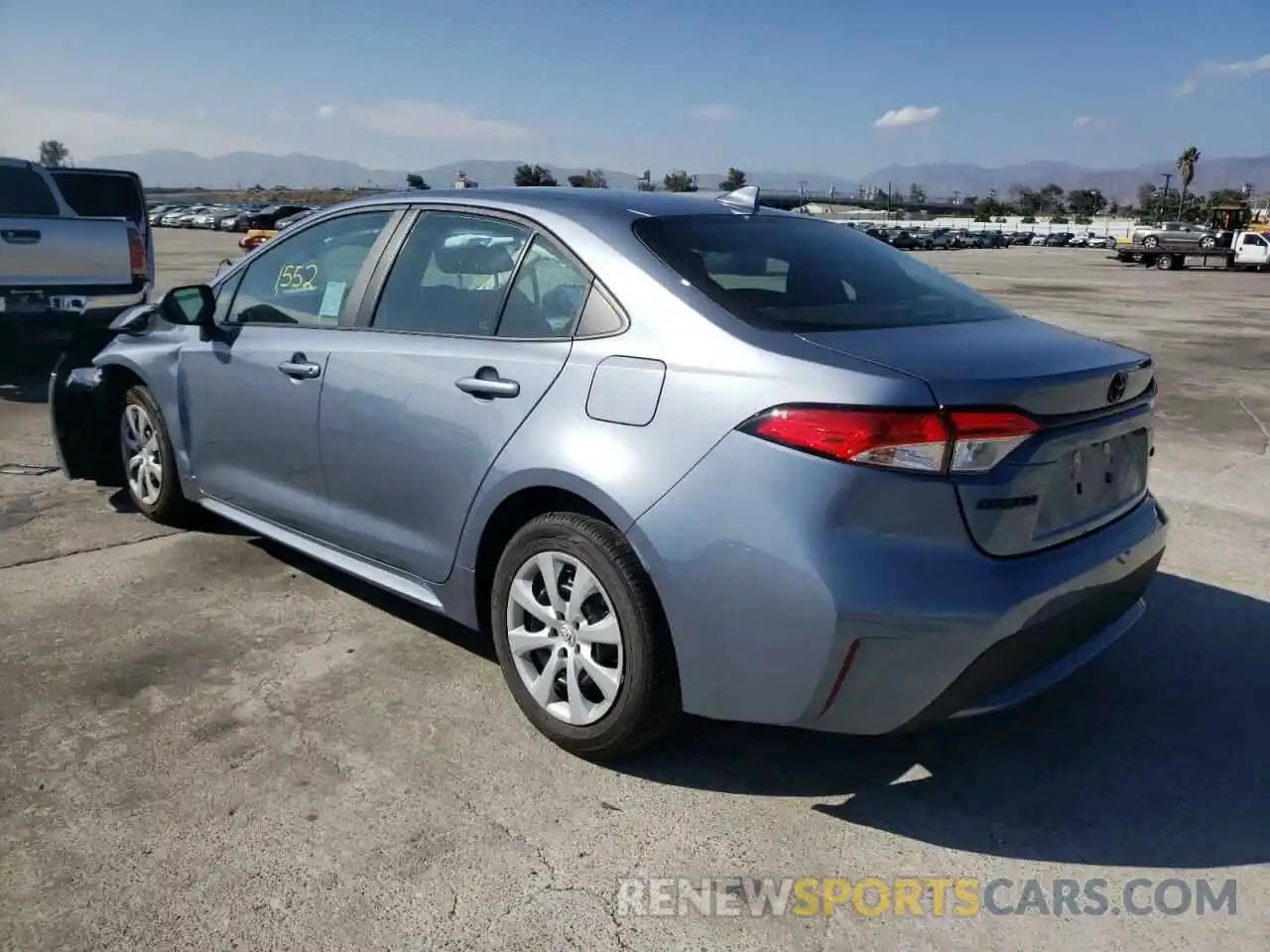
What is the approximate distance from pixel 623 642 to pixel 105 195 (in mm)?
11307

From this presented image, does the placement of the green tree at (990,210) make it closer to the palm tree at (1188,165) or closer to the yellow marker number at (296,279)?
the palm tree at (1188,165)

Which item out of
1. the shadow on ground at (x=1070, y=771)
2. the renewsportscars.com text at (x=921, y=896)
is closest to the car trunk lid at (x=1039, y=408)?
the shadow on ground at (x=1070, y=771)

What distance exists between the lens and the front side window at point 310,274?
3809 mm

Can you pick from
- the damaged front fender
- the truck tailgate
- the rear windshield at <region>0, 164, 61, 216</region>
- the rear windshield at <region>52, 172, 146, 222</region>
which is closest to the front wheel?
the damaged front fender

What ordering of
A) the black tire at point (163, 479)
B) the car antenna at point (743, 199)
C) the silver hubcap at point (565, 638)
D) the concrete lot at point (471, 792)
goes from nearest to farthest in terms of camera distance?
the concrete lot at point (471, 792), the silver hubcap at point (565, 638), the car antenna at point (743, 199), the black tire at point (163, 479)

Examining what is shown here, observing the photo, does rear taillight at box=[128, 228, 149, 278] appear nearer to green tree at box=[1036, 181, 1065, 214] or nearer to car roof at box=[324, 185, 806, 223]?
car roof at box=[324, 185, 806, 223]

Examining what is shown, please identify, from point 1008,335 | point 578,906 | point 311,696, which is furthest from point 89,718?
point 1008,335

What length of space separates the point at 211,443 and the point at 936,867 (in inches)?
132

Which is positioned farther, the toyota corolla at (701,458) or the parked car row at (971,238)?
the parked car row at (971,238)

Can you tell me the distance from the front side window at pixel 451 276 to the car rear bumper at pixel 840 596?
108 centimetres

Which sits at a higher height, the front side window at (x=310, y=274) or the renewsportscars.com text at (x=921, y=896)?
the front side window at (x=310, y=274)

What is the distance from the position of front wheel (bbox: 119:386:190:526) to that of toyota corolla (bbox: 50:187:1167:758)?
1.06 m

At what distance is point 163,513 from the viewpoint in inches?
195

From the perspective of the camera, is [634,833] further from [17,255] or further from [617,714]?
[17,255]
